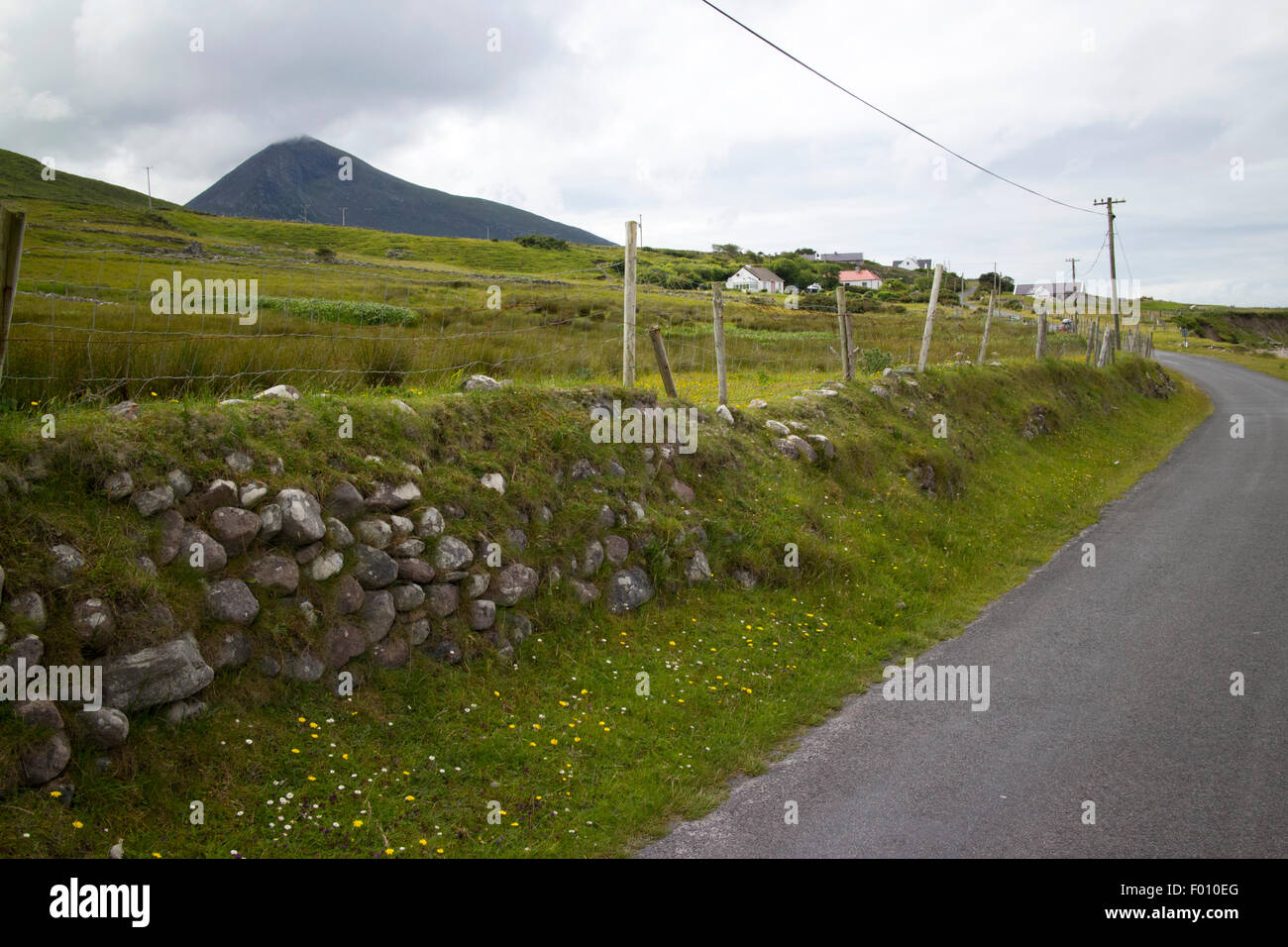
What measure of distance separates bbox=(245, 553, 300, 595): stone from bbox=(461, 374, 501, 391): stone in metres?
3.17

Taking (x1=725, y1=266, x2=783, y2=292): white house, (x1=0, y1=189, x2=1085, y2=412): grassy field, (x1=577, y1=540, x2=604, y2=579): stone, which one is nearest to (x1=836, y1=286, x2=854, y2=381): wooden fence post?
(x1=0, y1=189, x2=1085, y2=412): grassy field

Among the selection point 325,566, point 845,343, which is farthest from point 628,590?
point 845,343

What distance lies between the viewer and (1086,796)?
16.6 ft

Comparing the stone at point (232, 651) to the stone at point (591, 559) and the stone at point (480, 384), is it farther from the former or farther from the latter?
the stone at point (480, 384)

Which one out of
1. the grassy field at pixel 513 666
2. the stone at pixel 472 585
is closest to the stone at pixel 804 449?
the grassy field at pixel 513 666

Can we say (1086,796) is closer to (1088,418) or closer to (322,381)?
(322,381)

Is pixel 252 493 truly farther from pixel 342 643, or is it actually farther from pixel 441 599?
pixel 441 599

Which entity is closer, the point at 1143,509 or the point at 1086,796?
the point at 1086,796

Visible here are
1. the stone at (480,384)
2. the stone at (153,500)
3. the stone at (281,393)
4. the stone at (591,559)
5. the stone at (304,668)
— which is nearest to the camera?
the stone at (153,500)

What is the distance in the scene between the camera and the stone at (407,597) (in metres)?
5.94

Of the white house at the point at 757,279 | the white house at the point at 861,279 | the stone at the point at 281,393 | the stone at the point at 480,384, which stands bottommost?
the stone at the point at 281,393

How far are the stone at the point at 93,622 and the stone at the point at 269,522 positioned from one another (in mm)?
1065
